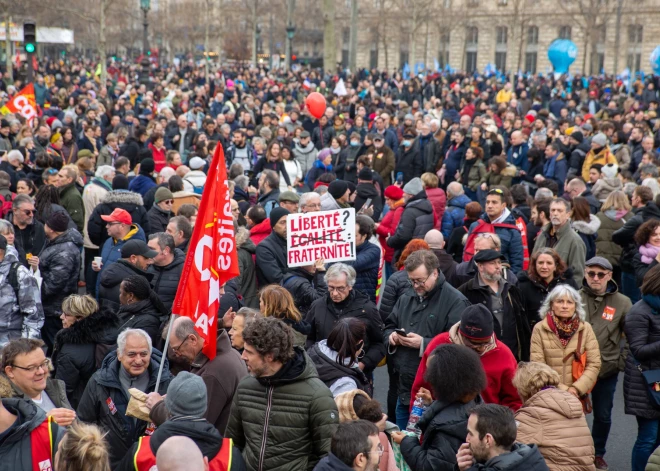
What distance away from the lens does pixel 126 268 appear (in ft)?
22.0

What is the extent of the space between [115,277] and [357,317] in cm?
198

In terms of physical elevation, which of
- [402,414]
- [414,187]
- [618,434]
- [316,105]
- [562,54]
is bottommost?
[618,434]

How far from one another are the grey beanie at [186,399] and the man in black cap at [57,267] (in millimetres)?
3883

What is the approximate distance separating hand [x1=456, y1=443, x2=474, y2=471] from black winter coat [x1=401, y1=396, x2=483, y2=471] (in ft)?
0.51

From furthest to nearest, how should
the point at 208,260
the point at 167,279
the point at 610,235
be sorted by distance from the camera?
the point at 610,235 → the point at 167,279 → the point at 208,260

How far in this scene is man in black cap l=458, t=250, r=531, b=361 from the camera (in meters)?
6.25

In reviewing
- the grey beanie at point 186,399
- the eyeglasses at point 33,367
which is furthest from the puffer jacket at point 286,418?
the eyeglasses at point 33,367

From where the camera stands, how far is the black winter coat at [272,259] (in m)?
7.37

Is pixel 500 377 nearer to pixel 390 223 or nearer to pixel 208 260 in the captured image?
pixel 208 260

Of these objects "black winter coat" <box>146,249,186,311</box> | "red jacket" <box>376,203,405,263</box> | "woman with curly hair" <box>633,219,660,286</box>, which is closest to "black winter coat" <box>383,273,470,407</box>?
"black winter coat" <box>146,249,186,311</box>

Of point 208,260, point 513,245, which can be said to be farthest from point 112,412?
point 513,245

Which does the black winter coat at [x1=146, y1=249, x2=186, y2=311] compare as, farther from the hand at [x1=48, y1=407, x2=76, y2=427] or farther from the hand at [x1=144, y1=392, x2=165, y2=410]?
the hand at [x1=48, y1=407, x2=76, y2=427]

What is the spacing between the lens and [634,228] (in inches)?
335

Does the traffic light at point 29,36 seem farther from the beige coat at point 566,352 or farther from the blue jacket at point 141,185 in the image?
the beige coat at point 566,352
